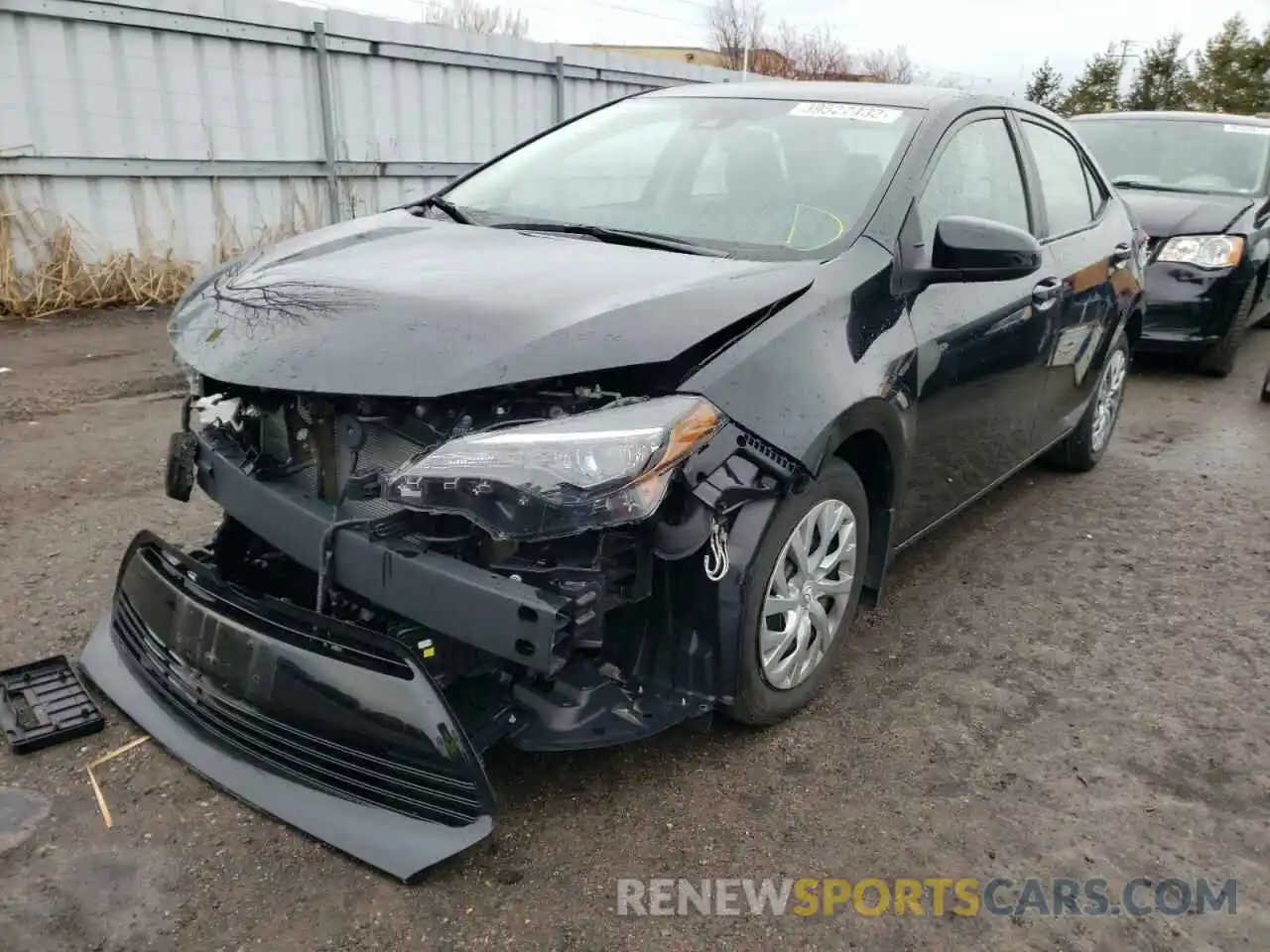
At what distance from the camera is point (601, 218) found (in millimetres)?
3203

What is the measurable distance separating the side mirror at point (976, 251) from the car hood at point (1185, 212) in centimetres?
436

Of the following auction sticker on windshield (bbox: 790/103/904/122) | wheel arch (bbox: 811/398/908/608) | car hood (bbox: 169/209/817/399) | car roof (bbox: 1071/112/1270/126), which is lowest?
wheel arch (bbox: 811/398/908/608)

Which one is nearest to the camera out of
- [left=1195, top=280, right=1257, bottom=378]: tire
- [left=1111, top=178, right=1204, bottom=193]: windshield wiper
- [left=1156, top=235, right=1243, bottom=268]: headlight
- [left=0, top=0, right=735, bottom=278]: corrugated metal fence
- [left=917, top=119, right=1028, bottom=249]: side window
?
[left=917, top=119, right=1028, bottom=249]: side window

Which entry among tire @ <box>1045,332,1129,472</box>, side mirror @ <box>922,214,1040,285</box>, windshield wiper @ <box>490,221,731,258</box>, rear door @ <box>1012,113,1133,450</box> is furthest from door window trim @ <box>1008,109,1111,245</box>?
windshield wiper @ <box>490,221,731,258</box>

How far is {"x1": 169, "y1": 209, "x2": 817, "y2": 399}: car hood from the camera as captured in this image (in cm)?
217

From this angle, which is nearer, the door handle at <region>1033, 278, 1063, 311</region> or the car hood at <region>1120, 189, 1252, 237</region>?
the door handle at <region>1033, 278, 1063, 311</region>

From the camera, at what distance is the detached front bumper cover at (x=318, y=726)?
2115mm

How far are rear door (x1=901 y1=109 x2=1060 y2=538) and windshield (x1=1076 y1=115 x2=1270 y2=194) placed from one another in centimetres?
461

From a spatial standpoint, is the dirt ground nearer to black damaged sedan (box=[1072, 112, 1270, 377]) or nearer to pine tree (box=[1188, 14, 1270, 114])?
black damaged sedan (box=[1072, 112, 1270, 377])

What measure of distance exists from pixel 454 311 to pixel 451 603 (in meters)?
0.67

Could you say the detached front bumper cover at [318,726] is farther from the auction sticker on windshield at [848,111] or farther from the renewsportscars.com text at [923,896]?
the auction sticker on windshield at [848,111]

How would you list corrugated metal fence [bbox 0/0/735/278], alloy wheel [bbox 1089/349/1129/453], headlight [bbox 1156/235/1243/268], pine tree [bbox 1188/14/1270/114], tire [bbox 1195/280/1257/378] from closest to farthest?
alloy wheel [bbox 1089/349/1129/453], headlight [bbox 1156/235/1243/268], tire [bbox 1195/280/1257/378], corrugated metal fence [bbox 0/0/735/278], pine tree [bbox 1188/14/1270/114]

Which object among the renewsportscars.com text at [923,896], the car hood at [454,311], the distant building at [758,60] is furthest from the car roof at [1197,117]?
the distant building at [758,60]

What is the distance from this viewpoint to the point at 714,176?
327cm
